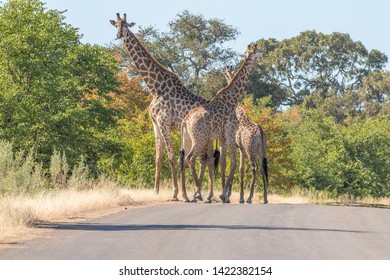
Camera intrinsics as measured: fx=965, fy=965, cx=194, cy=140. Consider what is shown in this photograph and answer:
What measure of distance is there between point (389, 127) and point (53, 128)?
74.3 ft

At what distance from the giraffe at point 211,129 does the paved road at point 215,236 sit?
438 cm

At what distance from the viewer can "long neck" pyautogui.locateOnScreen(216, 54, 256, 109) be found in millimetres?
25625

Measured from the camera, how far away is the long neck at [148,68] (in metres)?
26.0

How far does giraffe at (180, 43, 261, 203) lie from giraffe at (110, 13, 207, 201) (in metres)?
0.57

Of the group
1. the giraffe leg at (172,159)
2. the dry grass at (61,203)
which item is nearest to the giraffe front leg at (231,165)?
the giraffe leg at (172,159)

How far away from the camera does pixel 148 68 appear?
26297 mm

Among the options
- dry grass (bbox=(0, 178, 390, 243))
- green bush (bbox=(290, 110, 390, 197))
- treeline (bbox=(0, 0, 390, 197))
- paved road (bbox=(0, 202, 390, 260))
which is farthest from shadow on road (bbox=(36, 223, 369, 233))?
green bush (bbox=(290, 110, 390, 197))

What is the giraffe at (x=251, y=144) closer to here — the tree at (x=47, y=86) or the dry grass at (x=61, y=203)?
the dry grass at (x=61, y=203)

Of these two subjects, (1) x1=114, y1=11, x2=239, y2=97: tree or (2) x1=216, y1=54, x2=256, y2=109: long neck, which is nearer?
(2) x1=216, y1=54, x2=256, y2=109: long neck

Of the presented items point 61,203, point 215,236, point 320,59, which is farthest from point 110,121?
point 320,59

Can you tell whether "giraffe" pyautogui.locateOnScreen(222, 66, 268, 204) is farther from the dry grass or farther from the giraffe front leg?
the dry grass

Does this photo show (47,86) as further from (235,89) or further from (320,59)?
(320,59)

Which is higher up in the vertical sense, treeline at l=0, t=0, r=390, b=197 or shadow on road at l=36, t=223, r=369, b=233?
treeline at l=0, t=0, r=390, b=197

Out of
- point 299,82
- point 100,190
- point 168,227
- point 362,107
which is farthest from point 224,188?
point 299,82
